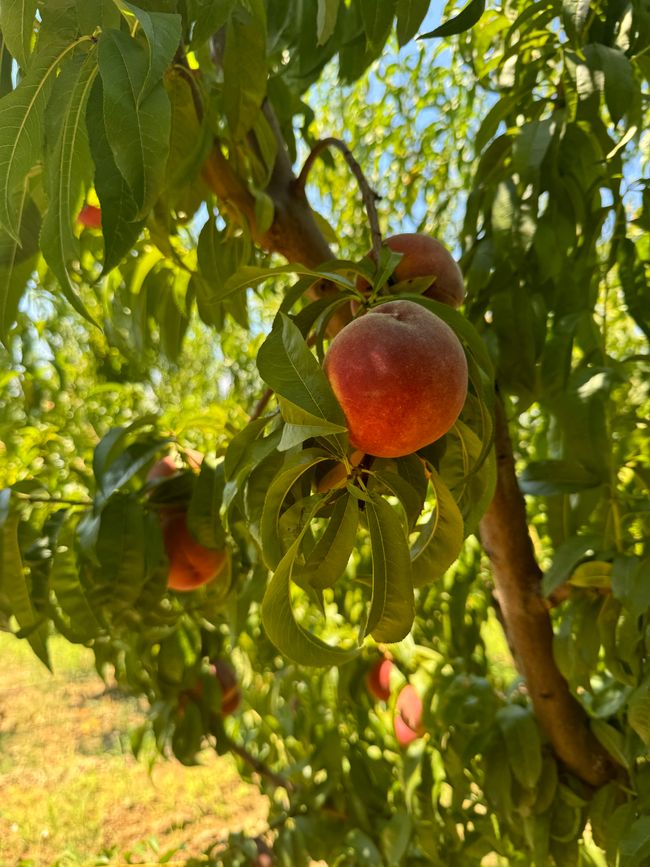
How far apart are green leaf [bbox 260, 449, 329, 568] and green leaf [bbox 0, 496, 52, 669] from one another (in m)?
0.32

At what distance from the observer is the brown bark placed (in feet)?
2.07

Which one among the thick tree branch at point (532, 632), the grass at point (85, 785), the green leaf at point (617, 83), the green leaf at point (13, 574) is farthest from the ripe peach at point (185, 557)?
the grass at point (85, 785)

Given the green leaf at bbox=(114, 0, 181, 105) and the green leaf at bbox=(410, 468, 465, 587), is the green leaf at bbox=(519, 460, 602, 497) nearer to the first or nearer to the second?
the green leaf at bbox=(410, 468, 465, 587)

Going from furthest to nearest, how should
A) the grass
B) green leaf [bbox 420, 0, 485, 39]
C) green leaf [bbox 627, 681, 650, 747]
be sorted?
the grass, green leaf [bbox 627, 681, 650, 747], green leaf [bbox 420, 0, 485, 39]

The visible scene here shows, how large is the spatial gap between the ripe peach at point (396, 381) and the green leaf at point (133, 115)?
11 cm

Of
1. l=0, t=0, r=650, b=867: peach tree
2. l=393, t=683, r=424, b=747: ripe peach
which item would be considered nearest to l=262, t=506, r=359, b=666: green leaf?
l=0, t=0, r=650, b=867: peach tree

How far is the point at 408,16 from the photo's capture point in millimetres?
404

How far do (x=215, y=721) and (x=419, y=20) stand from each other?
A: 35.7 inches

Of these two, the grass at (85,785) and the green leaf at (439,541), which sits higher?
the green leaf at (439,541)

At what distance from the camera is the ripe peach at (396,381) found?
34cm

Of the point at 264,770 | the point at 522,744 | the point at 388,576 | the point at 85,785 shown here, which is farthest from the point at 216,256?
the point at 85,785

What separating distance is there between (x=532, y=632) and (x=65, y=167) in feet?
1.83

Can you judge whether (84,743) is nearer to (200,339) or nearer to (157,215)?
(200,339)

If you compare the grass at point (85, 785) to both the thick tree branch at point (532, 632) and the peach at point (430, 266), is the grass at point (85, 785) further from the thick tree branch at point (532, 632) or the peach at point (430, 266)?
the peach at point (430, 266)
